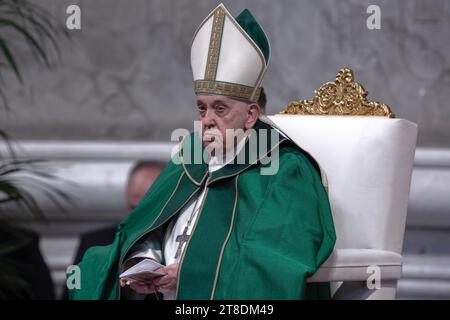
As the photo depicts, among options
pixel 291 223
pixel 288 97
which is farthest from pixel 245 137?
pixel 288 97

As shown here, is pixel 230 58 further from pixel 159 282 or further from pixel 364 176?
pixel 159 282

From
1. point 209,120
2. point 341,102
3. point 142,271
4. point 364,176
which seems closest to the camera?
point 142,271

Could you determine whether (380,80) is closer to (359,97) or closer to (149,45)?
(149,45)

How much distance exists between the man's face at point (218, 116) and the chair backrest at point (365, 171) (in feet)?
0.91

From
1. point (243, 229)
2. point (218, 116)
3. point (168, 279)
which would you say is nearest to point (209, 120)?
point (218, 116)

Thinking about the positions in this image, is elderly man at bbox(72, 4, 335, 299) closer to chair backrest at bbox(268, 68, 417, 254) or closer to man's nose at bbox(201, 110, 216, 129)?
man's nose at bbox(201, 110, 216, 129)

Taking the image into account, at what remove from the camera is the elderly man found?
3.08 m

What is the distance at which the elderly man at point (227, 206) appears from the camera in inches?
121

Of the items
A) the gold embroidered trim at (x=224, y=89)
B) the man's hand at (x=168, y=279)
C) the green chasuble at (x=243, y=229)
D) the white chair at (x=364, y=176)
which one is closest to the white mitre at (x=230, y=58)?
the gold embroidered trim at (x=224, y=89)

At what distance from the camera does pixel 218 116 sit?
3197mm

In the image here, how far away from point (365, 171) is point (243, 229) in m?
0.43

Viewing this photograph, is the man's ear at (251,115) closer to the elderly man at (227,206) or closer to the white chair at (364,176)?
the elderly man at (227,206)

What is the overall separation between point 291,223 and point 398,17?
196 cm

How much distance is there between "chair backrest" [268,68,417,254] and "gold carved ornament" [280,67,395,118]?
0.08 metres
